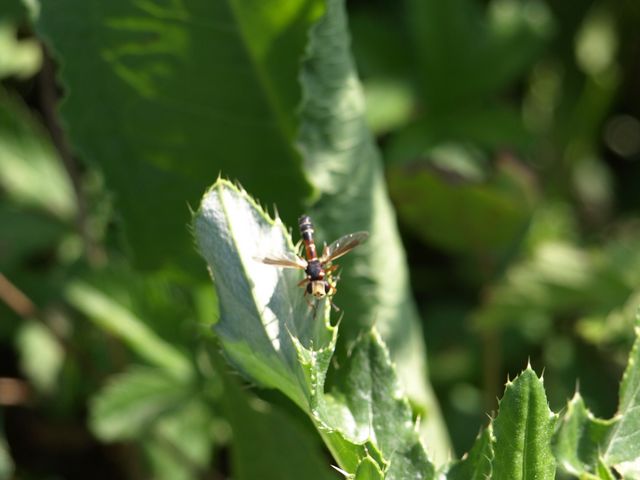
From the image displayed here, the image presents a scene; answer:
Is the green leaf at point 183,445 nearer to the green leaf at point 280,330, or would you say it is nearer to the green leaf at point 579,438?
the green leaf at point 280,330

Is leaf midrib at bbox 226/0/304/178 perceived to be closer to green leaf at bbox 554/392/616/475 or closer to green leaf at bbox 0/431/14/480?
green leaf at bbox 554/392/616/475

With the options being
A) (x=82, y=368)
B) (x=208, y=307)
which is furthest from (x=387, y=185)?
(x=82, y=368)

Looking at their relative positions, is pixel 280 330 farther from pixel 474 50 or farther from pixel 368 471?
pixel 474 50

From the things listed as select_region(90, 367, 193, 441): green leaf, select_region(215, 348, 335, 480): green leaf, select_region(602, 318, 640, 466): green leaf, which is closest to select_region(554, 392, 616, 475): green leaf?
select_region(602, 318, 640, 466): green leaf

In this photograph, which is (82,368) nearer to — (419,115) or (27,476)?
(27,476)

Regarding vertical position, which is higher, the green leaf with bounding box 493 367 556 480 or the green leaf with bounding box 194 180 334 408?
the green leaf with bounding box 194 180 334 408

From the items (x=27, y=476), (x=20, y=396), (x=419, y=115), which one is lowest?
(x=27, y=476)

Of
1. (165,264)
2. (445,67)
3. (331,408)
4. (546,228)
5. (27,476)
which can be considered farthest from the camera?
(445,67)
